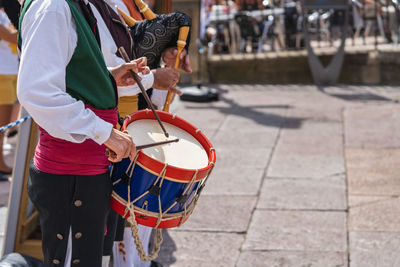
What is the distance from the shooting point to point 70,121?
220 centimetres

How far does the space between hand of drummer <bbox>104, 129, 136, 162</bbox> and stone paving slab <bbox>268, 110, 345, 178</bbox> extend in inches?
143

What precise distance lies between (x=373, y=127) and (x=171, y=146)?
5290 mm

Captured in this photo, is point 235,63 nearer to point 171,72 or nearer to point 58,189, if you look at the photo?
point 171,72

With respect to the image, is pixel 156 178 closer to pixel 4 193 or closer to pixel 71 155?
pixel 71 155

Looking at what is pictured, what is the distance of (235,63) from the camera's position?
1088cm

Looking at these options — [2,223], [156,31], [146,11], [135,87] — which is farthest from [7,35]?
[135,87]

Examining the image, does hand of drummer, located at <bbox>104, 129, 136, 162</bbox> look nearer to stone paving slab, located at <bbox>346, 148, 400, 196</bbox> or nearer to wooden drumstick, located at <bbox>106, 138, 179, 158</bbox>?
wooden drumstick, located at <bbox>106, 138, 179, 158</bbox>

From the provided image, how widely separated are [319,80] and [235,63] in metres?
1.38

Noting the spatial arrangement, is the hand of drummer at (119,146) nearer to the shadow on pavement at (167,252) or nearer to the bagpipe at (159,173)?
the bagpipe at (159,173)

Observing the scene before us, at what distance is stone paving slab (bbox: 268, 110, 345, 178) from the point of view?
235 inches

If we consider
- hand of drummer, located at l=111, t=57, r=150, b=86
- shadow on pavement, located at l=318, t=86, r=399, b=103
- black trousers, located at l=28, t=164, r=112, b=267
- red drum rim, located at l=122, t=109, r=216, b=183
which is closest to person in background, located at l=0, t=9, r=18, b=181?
red drum rim, located at l=122, t=109, r=216, b=183

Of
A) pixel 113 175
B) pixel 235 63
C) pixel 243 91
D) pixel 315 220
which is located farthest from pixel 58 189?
pixel 235 63

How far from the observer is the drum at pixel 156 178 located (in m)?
2.46

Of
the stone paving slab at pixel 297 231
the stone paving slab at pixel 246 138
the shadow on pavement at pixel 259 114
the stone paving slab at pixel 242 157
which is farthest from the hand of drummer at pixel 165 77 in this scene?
the shadow on pavement at pixel 259 114
